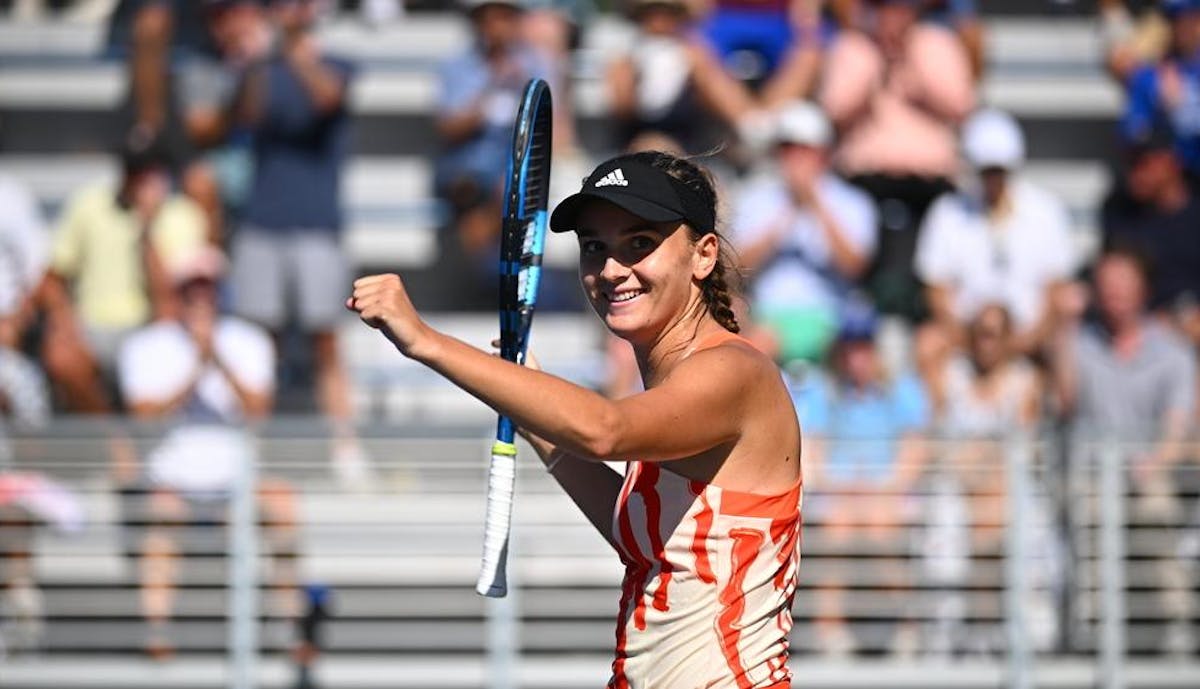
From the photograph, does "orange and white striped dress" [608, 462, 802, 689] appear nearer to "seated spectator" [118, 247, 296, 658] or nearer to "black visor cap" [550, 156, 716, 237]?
"black visor cap" [550, 156, 716, 237]

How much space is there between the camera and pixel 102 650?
329 inches

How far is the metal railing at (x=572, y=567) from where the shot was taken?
26.2ft

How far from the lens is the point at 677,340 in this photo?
3867 mm

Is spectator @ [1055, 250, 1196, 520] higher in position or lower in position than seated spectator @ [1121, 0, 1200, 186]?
lower

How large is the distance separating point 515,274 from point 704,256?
39cm

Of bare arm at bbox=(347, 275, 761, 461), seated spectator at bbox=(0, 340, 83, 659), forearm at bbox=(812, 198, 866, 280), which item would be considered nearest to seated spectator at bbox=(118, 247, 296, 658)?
seated spectator at bbox=(0, 340, 83, 659)

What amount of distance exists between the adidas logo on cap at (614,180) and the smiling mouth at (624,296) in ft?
0.72

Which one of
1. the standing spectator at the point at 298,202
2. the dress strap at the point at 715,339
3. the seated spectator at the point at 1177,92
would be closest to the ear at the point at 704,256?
the dress strap at the point at 715,339

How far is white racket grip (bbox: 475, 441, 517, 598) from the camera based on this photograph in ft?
12.4

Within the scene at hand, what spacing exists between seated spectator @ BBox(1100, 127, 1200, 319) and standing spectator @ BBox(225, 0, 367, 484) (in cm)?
380

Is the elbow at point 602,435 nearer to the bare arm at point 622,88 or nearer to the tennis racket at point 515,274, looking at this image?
the tennis racket at point 515,274

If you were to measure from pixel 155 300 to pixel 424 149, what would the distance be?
2.12 m

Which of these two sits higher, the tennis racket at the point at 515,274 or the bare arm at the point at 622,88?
the bare arm at the point at 622,88

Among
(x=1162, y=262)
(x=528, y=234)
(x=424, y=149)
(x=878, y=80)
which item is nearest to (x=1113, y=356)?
(x=1162, y=262)
